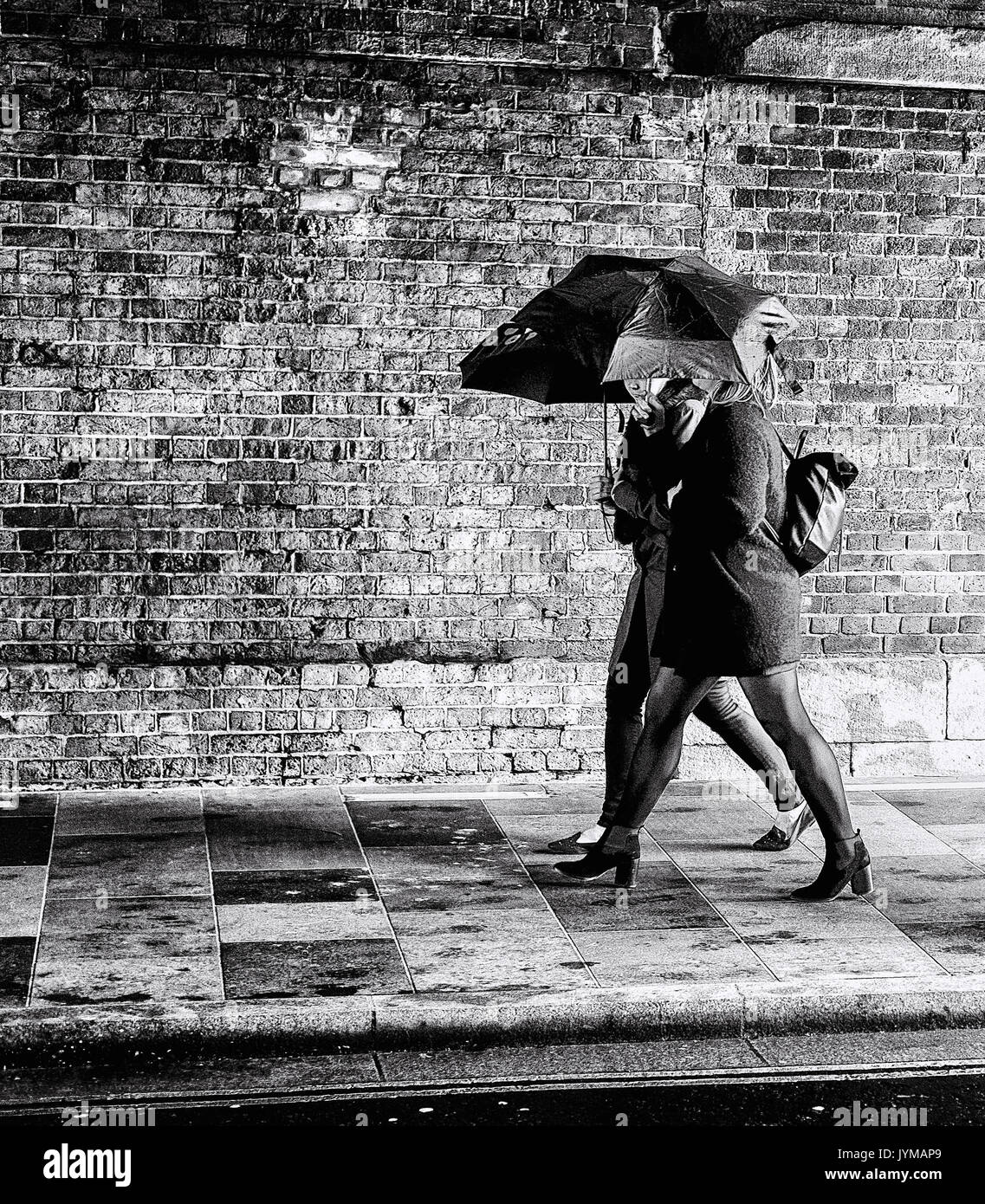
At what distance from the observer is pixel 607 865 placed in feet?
20.8

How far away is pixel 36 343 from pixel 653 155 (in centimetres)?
318

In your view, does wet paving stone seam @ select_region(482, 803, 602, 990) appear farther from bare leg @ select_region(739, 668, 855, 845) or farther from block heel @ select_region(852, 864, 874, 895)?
block heel @ select_region(852, 864, 874, 895)

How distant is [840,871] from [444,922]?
5.15ft

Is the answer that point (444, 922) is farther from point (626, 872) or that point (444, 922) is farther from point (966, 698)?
point (966, 698)

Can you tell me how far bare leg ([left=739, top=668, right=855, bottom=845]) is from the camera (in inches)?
238

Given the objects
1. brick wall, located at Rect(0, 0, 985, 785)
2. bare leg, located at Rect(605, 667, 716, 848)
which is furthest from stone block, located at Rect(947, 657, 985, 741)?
bare leg, located at Rect(605, 667, 716, 848)

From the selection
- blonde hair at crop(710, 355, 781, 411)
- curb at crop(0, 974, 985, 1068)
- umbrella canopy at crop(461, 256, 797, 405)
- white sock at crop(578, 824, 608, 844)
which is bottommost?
curb at crop(0, 974, 985, 1068)

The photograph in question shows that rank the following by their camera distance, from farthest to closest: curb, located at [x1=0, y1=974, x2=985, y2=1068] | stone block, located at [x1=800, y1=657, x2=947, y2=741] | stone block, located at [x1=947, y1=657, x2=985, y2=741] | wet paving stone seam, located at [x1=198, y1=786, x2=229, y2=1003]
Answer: stone block, located at [x1=947, y1=657, x2=985, y2=741] < stone block, located at [x1=800, y1=657, x2=947, y2=741] < wet paving stone seam, located at [x1=198, y1=786, x2=229, y2=1003] < curb, located at [x1=0, y1=974, x2=985, y2=1068]

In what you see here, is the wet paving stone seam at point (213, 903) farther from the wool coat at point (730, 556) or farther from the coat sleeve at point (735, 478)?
the coat sleeve at point (735, 478)

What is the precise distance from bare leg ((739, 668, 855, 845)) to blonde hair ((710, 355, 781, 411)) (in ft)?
3.53

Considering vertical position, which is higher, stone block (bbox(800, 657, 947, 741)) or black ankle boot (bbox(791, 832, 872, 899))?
stone block (bbox(800, 657, 947, 741))

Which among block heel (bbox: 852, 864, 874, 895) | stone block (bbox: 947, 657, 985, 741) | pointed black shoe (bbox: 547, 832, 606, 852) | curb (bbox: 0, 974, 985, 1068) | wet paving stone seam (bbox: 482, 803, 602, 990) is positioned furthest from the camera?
stone block (bbox: 947, 657, 985, 741)
